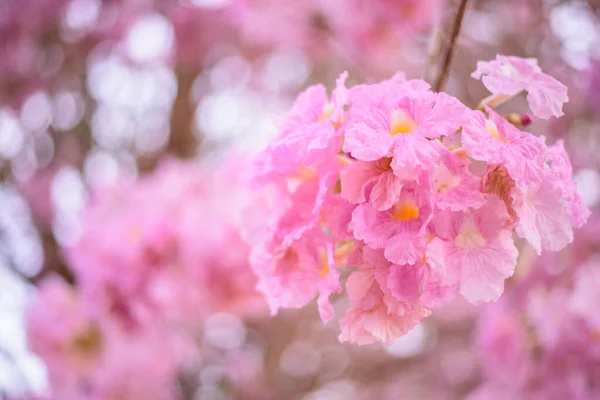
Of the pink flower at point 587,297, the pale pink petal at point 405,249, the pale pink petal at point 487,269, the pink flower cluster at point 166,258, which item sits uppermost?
the pale pink petal at point 405,249

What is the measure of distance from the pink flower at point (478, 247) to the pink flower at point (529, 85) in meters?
0.10

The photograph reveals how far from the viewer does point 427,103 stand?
53cm

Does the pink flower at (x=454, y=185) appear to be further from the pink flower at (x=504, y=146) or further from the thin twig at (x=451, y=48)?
the thin twig at (x=451, y=48)

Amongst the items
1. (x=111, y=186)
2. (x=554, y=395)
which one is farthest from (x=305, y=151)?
(x=111, y=186)

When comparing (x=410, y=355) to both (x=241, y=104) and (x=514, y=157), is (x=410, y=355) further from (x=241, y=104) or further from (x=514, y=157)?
(x=514, y=157)

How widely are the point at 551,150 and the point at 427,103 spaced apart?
0.12 meters

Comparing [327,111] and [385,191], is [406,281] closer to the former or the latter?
[385,191]

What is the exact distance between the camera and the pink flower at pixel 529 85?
544 mm

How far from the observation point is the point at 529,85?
1.82 ft

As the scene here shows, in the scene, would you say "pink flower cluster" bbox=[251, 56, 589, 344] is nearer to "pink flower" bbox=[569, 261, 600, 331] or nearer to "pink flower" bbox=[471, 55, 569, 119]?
"pink flower" bbox=[471, 55, 569, 119]

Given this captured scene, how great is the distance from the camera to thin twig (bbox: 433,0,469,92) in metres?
0.62

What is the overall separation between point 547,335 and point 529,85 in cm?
59

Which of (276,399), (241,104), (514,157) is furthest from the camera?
(241,104)

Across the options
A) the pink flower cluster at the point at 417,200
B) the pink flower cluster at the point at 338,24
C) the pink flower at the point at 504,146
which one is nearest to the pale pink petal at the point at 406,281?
the pink flower cluster at the point at 417,200
